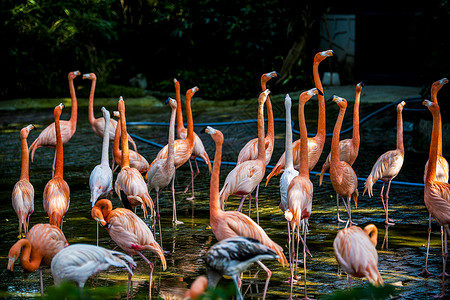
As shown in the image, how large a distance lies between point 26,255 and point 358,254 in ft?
8.24

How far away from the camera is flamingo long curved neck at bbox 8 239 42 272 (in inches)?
169

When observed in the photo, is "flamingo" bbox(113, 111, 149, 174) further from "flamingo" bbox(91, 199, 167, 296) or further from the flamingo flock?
"flamingo" bbox(91, 199, 167, 296)

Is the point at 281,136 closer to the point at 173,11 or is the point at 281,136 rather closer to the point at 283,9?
the point at 283,9

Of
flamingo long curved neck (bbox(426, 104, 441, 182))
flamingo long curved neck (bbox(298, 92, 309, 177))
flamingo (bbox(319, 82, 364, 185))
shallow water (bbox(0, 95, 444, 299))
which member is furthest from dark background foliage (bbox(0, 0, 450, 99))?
flamingo long curved neck (bbox(298, 92, 309, 177))

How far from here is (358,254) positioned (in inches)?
166

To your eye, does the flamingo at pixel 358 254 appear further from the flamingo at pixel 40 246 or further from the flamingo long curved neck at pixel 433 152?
the flamingo at pixel 40 246

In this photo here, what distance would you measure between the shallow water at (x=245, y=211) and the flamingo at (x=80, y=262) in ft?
1.76

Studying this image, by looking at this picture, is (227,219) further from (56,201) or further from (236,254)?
(56,201)

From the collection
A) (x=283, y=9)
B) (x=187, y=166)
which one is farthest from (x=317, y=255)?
(x=283, y=9)

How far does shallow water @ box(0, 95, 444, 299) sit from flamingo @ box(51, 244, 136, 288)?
1.76 feet

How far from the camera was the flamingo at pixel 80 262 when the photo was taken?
164 inches

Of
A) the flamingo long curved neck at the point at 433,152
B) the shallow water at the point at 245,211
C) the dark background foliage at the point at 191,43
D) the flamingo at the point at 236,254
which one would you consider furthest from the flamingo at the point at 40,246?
the dark background foliage at the point at 191,43

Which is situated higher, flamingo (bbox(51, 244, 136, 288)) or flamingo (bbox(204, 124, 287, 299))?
flamingo (bbox(204, 124, 287, 299))

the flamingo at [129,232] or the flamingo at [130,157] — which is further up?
the flamingo at [130,157]
